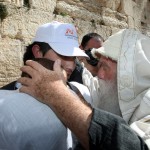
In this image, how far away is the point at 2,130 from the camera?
1.12 m

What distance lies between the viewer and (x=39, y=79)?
1358mm

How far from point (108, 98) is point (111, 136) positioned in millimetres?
776

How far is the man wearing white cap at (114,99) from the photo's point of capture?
3.77ft

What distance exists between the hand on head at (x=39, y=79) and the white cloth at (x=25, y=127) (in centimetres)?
14

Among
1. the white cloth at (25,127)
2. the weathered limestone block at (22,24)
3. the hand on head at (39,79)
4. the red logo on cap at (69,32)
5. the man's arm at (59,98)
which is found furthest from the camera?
the weathered limestone block at (22,24)

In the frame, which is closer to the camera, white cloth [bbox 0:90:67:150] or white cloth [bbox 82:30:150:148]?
white cloth [bbox 0:90:67:150]

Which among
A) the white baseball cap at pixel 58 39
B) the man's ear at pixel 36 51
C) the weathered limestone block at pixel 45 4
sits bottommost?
the man's ear at pixel 36 51

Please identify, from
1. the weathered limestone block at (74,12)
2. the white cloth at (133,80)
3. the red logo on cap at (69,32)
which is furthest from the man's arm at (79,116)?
the weathered limestone block at (74,12)

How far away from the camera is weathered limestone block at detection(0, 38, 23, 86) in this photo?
3.74 metres

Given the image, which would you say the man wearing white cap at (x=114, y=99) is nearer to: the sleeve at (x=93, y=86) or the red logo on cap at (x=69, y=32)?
the sleeve at (x=93, y=86)

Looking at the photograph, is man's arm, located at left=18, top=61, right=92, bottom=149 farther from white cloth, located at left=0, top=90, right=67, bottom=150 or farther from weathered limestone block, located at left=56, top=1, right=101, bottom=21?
weathered limestone block, located at left=56, top=1, right=101, bottom=21

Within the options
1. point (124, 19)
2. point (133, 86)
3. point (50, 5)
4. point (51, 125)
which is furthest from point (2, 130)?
point (124, 19)

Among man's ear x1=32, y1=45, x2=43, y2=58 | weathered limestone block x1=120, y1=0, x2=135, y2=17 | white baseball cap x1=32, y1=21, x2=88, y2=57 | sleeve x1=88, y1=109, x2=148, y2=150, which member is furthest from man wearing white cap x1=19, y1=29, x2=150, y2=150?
weathered limestone block x1=120, y1=0, x2=135, y2=17

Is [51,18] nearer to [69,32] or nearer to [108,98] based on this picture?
Result: [69,32]
